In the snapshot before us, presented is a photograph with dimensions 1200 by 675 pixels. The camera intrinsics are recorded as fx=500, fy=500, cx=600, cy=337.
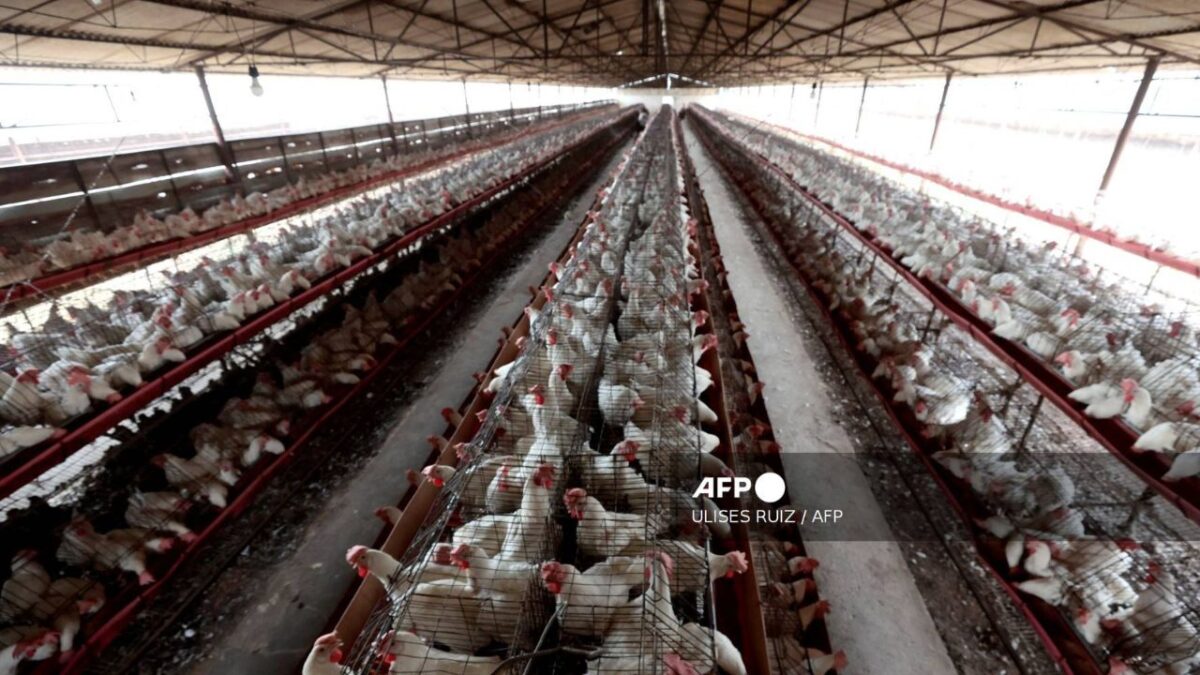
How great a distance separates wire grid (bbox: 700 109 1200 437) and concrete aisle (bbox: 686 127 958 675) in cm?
147

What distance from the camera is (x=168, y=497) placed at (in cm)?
325

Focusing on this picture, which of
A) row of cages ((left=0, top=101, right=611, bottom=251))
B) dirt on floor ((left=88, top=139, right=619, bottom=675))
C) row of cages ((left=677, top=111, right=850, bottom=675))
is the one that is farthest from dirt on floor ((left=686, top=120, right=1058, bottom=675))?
row of cages ((left=0, top=101, right=611, bottom=251))

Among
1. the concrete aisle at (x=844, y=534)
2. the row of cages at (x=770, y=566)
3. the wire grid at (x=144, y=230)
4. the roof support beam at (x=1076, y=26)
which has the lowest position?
the concrete aisle at (x=844, y=534)

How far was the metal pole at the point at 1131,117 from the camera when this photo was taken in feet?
25.9

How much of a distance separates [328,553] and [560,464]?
76.3 inches

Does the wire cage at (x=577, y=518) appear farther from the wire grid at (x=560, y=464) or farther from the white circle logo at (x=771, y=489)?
the white circle logo at (x=771, y=489)

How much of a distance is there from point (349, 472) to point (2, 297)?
3777mm

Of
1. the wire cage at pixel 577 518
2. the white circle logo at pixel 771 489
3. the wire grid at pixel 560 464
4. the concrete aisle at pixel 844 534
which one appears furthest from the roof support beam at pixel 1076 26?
the white circle logo at pixel 771 489

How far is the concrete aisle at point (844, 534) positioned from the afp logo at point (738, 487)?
425 mm

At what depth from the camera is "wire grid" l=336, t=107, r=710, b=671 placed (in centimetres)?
197

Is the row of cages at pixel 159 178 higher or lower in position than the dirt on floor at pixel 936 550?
higher

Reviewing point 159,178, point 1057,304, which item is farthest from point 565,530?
point 159,178

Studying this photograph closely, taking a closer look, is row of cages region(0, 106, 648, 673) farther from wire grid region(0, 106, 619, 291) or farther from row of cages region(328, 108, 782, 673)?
row of cages region(328, 108, 782, 673)

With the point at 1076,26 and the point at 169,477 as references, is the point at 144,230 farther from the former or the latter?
the point at 1076,26
